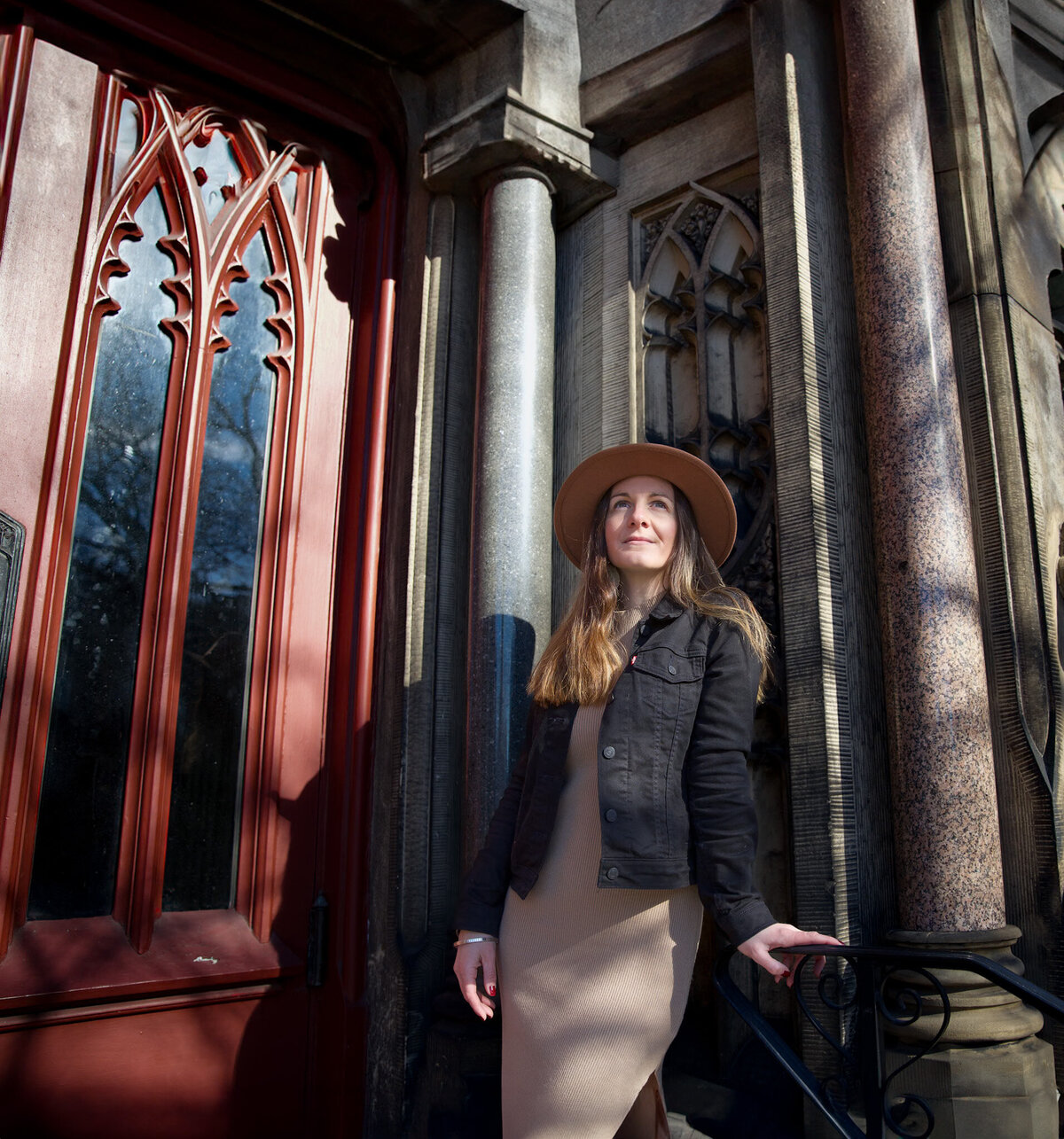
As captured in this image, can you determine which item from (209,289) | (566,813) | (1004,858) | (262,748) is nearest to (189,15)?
(209,289)

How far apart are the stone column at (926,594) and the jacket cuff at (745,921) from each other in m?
0.84

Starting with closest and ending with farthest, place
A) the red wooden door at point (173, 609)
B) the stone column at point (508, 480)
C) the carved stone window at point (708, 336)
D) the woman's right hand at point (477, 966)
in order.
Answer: the woman's right hand at point (477, 966)
the red wooden door at point (173, 609)
the stone column at point (508, 480)
the carved stone window at point (708, 336)

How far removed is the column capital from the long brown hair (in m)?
1.68

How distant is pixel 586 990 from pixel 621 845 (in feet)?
0.91

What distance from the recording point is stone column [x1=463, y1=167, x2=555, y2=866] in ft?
9.88

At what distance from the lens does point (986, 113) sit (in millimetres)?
3150

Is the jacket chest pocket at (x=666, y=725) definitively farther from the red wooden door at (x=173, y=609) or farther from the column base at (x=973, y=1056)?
the red wooden door at (x=173, y=609)

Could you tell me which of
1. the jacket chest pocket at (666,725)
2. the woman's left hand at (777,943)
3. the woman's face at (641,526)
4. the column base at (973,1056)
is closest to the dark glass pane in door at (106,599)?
the woman's face at (641,526)

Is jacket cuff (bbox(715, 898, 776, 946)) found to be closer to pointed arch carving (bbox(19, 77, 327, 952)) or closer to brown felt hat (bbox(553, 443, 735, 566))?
brown felt hat (bbox(553, 443, 735, 566))

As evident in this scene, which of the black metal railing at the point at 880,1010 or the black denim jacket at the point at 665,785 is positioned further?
the black denim jacket at the point at 665,785

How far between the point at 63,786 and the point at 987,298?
10.2ft

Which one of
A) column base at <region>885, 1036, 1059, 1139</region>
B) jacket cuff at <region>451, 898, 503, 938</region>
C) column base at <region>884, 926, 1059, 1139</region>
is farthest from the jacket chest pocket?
column base at <region>885, 1036, 1059, 1139</region>

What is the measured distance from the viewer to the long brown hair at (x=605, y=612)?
2117 mm

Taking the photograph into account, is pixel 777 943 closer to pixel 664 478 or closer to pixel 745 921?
pixel 745 921
